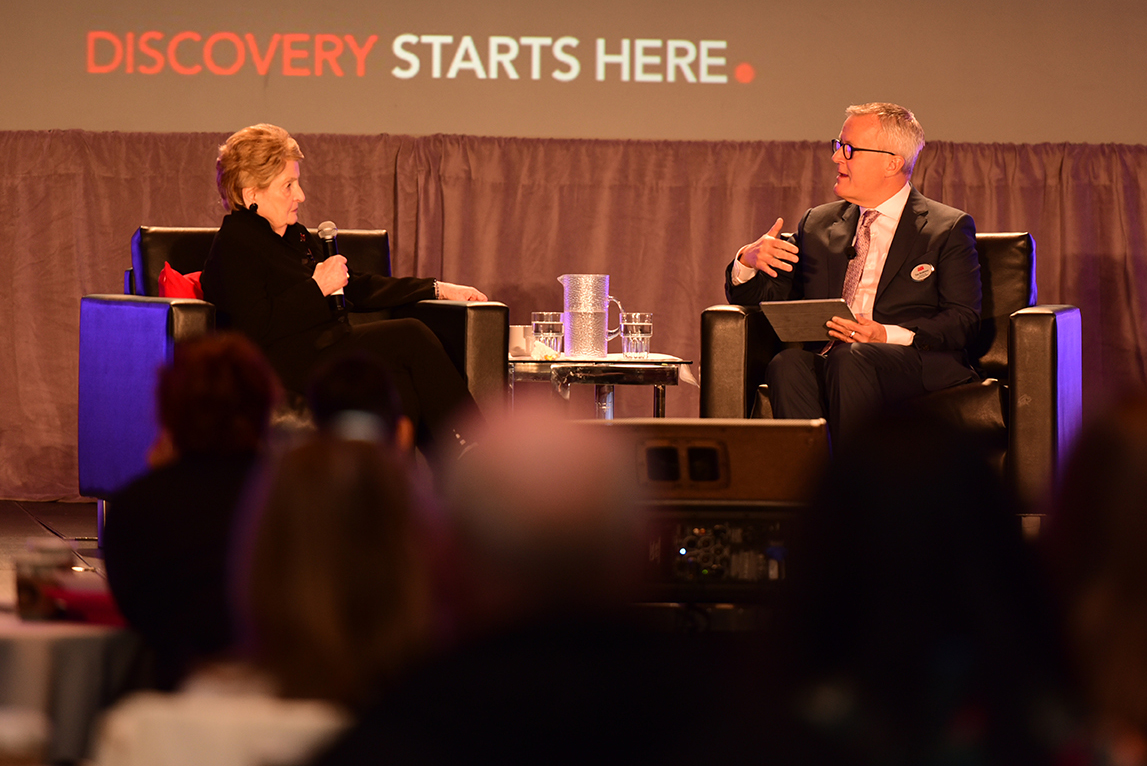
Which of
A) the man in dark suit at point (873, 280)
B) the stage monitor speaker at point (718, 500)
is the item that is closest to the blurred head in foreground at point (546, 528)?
the stage monitor speaker at point (718, 500)

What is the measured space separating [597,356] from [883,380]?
861mm

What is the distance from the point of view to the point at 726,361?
3.77 m

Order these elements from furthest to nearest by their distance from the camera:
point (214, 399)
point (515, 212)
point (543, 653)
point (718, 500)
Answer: point (515, 212)
point (718, 500)
point (214, 399)
point (543, 653)

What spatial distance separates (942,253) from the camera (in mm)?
3881

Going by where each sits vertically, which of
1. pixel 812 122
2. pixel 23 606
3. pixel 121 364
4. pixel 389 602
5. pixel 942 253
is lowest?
pixel 23 606

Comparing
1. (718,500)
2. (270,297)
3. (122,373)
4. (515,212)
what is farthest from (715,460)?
(515,212)

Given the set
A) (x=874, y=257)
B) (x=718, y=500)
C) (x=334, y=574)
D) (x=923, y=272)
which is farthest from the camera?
(x=874, y=257)

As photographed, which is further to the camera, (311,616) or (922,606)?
(311,616)

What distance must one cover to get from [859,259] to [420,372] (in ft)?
4.55

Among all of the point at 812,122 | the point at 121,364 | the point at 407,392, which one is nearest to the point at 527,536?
the point at 407,392

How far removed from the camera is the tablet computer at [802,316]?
362 cm

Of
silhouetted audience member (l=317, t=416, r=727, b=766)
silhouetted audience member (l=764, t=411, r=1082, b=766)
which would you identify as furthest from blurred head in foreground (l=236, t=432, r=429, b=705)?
silhouetted audience member (l=764, t=411, r=1082, b=766)

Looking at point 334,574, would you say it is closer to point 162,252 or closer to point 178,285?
point 178,285

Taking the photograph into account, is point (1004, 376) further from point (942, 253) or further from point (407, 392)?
point (407, 392)
